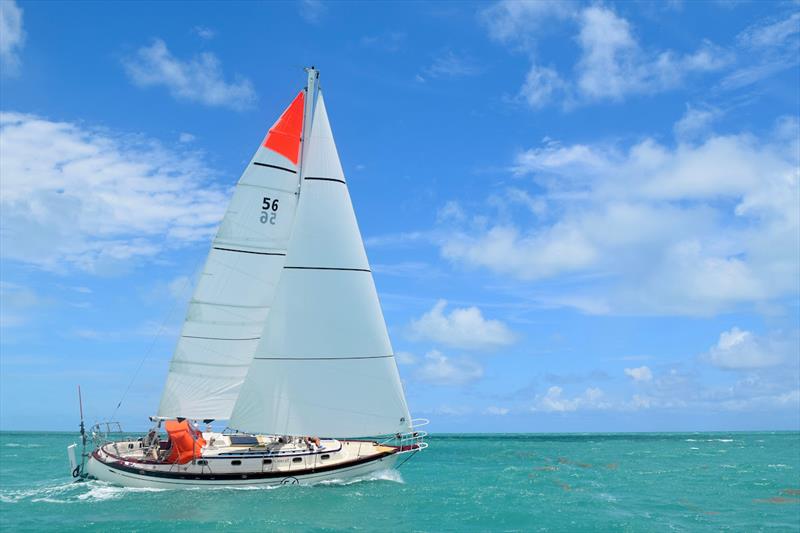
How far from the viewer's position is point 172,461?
92.4 ft

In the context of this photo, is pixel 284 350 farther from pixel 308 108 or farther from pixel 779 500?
pixel 779 500

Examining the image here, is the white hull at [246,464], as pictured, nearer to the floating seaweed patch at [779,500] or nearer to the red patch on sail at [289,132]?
the red patch on sail at [289,132]

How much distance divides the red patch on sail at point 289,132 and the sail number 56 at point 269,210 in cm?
216

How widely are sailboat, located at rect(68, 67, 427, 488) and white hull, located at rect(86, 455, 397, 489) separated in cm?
6

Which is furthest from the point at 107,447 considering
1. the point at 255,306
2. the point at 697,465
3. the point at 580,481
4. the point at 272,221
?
the point at 697,465

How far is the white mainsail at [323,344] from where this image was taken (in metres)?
28.1

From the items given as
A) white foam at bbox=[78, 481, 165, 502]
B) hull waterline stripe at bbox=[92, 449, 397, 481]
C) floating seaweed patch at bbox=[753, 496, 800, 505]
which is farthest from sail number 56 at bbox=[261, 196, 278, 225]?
floating seaweed patch at bbox=[753, 496, 800, 505]

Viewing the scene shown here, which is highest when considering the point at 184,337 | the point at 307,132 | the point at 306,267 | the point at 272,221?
the point at 307,132

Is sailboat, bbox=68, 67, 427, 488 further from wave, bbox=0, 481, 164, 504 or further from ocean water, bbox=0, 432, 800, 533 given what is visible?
ocean water, bbox=0, 432, 800, 533

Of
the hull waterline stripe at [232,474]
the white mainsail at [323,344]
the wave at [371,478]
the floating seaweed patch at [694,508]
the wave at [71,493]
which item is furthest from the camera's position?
the wave at [371,478]

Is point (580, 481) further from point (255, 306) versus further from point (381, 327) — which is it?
point (255, 306)

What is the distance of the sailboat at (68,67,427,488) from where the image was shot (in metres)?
28.1

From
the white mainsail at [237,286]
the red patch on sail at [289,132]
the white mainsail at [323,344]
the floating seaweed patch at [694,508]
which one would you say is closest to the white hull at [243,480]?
the white mainsail at [323,344]

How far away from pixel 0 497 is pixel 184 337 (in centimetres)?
1225
